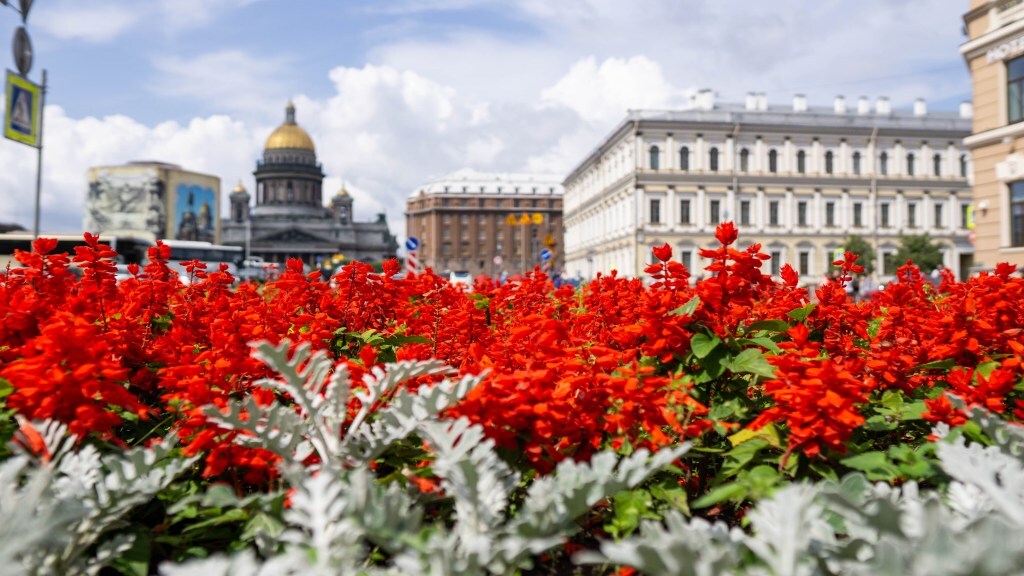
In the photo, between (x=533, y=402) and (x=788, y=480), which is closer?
(x=533, y=402)

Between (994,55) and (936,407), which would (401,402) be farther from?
(994,55)

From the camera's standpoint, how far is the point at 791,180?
184 feet

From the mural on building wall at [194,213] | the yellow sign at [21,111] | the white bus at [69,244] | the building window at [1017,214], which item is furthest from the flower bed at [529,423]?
the mural on building wall at [194,213]

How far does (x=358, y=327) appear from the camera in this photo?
393 centimetres

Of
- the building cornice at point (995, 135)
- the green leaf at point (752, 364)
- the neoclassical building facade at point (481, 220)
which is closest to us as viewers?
the green leaf at point (752, 364)

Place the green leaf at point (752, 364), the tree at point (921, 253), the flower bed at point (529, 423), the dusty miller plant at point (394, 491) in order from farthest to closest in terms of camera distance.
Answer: the tree at point (921, 253) → the green leaf at point (752, 364) → the flower bed at point (529, 423) → the dusty miller plant at point (394, 491)

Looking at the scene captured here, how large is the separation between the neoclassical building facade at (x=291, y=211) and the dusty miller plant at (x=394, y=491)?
374 feet

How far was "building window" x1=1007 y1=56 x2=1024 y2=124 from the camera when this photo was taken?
17516 millimetres

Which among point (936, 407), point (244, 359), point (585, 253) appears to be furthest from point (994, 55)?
point (585, 253)

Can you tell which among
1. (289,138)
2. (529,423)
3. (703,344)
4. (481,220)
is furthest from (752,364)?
(289,138)

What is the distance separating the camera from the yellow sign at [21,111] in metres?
9.95

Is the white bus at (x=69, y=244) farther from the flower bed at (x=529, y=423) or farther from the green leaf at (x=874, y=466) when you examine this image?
the green leaf at (x=874, y=466)

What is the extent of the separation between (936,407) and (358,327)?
2.78 metres

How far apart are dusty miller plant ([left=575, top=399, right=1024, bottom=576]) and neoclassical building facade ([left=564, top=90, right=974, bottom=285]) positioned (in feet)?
170
